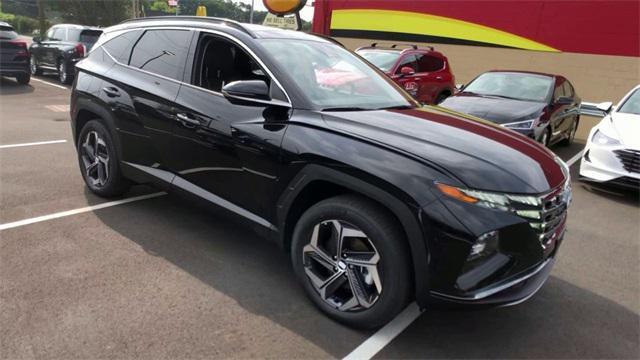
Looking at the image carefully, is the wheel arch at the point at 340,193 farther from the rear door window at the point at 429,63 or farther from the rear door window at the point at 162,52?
the rear door window at the point at 429,63

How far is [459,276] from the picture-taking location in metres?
2.47

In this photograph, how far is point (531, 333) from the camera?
302 cm

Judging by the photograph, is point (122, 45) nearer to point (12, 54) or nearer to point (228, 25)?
point (228, 25)

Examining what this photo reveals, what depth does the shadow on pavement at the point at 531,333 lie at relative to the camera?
281 centimetres

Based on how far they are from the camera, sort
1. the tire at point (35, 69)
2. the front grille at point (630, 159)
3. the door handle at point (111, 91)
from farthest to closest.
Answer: the tire at point (35, 69) < the front grille at point (630, 159) < the door handle at point (111, 91)

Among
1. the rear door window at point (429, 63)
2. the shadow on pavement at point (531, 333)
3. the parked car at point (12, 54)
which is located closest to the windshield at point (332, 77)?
the shadow on pavement at point (531, 333)

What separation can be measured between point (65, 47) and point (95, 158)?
11252 millimetres

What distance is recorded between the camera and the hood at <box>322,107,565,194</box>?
102 inches

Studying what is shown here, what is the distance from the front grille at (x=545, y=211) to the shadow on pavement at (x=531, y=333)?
0.59 meters

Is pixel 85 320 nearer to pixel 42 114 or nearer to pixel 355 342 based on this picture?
pixel 355 342

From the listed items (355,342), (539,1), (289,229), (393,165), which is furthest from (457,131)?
(539,1)

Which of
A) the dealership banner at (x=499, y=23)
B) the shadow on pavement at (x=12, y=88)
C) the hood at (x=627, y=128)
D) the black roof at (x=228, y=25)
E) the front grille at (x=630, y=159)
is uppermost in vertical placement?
the dealership banner at (x=499, y=23)

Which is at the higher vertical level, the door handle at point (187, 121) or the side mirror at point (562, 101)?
the door handle at point (187, 121)

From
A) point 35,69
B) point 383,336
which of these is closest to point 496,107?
point 383,336
